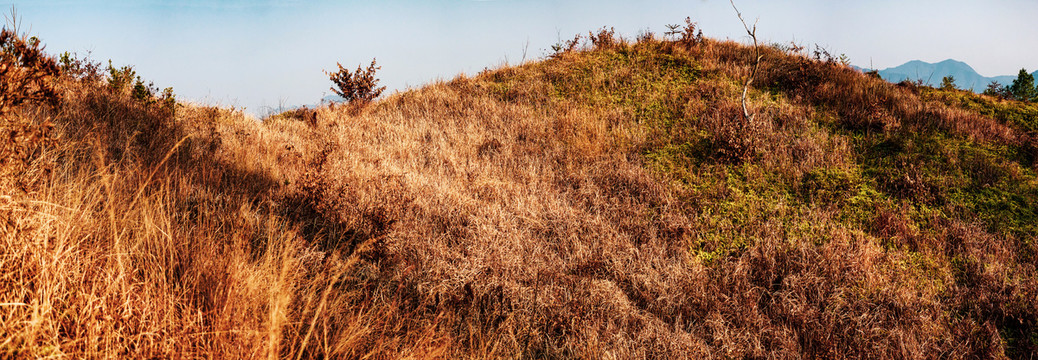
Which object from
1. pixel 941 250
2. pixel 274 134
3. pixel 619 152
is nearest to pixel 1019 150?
pixel 941 250

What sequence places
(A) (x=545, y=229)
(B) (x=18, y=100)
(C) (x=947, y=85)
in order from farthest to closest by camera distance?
(C) (x=947, y=85) → (A) (x=545, y=229) → (B) (x=18, y=100)

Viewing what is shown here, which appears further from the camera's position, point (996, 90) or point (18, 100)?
point (996, 90)

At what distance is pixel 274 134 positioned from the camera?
23.9ft

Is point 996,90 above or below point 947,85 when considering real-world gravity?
below

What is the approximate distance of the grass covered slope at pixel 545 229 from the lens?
2.43 meters

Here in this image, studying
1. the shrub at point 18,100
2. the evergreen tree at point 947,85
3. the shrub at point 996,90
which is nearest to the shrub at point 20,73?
the shrub at point 18,100

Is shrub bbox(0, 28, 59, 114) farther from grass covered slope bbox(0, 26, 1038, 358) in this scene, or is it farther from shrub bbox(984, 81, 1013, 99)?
shrub bbox(984, 81, 1013, 99)

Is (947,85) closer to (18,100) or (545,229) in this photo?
(545,229)

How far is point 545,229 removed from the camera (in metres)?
4.70

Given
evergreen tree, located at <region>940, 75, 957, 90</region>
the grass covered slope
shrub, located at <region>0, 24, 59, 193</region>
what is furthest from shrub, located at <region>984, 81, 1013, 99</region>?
shrub, located at <region>0, 24, 59, 193</region>

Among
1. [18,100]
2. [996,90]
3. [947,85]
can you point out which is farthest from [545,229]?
[996,90]

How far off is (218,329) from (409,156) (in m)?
4.68

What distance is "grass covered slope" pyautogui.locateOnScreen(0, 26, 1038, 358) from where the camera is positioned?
2432 millimetres

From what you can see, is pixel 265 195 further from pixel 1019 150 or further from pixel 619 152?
pixel 1019 150
